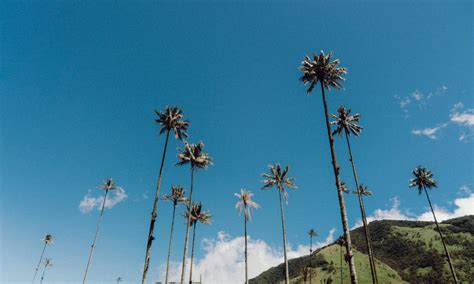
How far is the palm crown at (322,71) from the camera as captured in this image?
26953 mm

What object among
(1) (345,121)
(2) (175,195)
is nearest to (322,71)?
(1) (345,121)

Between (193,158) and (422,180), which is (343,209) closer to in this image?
(193,158)

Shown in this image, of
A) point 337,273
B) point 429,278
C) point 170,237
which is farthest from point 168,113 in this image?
point 429,278

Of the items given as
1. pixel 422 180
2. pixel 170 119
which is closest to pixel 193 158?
pixel 170 119

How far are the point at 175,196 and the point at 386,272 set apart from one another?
6776 inches

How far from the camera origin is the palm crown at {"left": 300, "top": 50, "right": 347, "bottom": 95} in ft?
88.4

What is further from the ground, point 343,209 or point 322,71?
point 322,71

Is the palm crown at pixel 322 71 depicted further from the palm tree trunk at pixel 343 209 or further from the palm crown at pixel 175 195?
the palm crown at pixel 175 195

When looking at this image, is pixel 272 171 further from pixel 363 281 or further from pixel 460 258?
pixel 460 258

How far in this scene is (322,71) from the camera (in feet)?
89.1

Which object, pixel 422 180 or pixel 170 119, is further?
pixel 422 180

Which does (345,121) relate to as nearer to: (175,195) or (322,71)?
(322,71)

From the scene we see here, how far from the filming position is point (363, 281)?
499 feet

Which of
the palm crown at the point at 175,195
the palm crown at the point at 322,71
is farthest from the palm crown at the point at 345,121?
the palm crown at the point at 175,195
